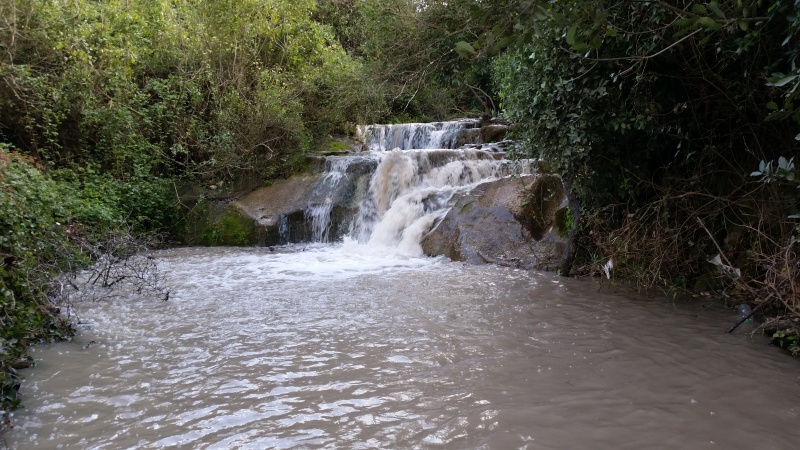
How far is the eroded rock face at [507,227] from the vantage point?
8164 millimetres

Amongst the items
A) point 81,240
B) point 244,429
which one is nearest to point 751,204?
point 244,429

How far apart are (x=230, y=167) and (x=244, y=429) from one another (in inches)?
394

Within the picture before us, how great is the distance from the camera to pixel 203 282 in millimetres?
7379

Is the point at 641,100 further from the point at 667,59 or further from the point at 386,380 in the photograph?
the point at 386,380

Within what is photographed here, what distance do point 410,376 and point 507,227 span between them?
516 cm

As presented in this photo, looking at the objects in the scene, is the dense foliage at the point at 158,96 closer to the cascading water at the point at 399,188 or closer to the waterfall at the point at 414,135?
the waterfall at the point at 414,135

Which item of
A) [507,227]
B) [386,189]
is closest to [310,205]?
[386,189]

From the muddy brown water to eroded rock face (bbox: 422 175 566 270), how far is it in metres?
1.68

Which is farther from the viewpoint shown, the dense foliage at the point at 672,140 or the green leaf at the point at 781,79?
the dense foliage at the point at 672,140

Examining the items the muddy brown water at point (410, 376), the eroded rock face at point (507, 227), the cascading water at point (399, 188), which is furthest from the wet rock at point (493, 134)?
the muddy brown water at point (410, 376)

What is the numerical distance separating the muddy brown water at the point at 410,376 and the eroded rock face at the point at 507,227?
1.68 metres

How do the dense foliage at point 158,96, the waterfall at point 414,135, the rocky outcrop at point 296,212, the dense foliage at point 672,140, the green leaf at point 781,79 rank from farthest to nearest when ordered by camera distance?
the waterfall at point 414,135 < the rocky outcrop at point 296,212 < the dense foliage at point 158,96 < the dense foliage at point 672,140 < the green leaf at point 781,79

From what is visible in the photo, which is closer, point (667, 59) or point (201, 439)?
point (201, 439)

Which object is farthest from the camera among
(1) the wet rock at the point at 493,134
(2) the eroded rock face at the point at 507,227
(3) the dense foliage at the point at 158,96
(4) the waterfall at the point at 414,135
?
(4) the waterfall at the point at 414,135
